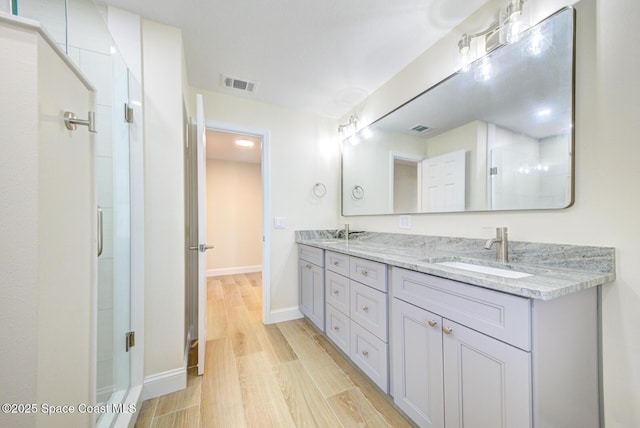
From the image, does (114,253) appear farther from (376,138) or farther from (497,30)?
(497,30)

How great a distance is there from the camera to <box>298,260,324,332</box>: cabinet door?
2.09 m

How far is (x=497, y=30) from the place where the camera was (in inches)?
49.8

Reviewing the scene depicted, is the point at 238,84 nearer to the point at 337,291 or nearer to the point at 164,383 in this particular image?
the point at 337,291

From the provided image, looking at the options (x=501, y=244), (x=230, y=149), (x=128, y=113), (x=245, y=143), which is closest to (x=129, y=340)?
(x=128, y=113)

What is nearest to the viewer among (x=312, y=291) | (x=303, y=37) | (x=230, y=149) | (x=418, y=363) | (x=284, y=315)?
(x=418, y=363)

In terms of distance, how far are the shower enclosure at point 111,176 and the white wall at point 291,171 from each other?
3.08 ft

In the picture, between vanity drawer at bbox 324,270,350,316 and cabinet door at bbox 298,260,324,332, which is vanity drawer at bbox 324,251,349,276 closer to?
vanity drawer at bbox 324,270,350,316

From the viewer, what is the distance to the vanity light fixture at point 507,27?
3.79 ft

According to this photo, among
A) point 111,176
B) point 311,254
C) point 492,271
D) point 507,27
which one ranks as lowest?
point 311,254

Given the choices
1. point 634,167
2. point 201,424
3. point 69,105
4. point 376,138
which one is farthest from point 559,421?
point 376,138

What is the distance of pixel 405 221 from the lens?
1.94 m

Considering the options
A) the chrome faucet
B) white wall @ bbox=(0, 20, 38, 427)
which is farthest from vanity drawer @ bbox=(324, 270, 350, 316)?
white wall @ bbox=(0, 20, 38, 427)

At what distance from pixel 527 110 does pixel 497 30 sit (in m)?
0.50

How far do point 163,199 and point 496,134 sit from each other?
2.08m
